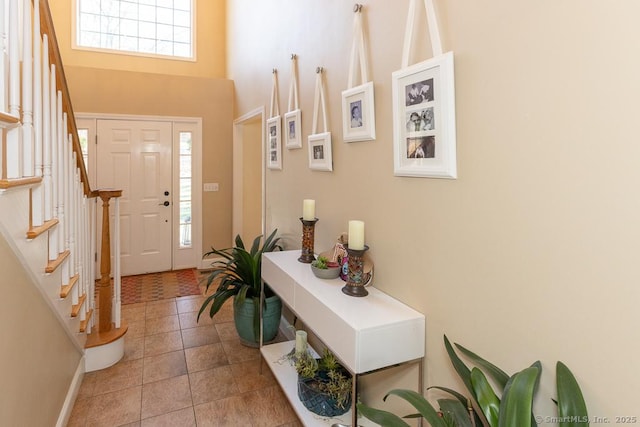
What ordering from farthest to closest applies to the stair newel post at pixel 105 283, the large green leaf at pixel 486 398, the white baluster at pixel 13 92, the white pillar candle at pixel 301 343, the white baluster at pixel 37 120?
the stair newel post at pixel 105 283, the white pillar candle at pixel 301 343, the white baluster at pixel 37 120, the white baluster at pixel 13 92, the large green leaf at pixel 486 398

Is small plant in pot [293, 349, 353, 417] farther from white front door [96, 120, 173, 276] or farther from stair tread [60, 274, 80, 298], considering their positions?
white front door [96, 120, 173, 276]

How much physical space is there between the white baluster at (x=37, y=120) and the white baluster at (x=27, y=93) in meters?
0.06

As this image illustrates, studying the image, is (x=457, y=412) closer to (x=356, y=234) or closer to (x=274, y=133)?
(x=356, y=234)

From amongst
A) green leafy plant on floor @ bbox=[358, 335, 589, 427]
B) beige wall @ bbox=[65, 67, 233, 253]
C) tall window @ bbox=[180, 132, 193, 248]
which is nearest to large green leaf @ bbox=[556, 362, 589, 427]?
green leafy plant on floor @ bbox=[358, 335, 589, 427]

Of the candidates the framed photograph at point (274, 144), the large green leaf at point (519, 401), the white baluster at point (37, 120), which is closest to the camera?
the large green leaf at point (519, 401)

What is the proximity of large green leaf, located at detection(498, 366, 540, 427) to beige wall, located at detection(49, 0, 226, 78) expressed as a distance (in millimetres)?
5350

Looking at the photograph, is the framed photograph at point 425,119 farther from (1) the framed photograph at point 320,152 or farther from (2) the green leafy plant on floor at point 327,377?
(2) the green leafy plant on floor at point 327,377

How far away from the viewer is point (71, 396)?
6.63ft

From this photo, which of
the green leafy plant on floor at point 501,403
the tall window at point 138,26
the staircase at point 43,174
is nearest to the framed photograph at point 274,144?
the staircase at point 43,174

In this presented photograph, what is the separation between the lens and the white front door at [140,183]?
4.32 metres

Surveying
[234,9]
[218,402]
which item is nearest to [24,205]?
[218,402]

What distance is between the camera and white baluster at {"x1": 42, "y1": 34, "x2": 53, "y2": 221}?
5.02ft

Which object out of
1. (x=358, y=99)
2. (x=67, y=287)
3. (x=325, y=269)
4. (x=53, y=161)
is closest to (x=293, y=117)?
(x=358, y=99)

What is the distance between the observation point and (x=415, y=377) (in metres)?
1.56
